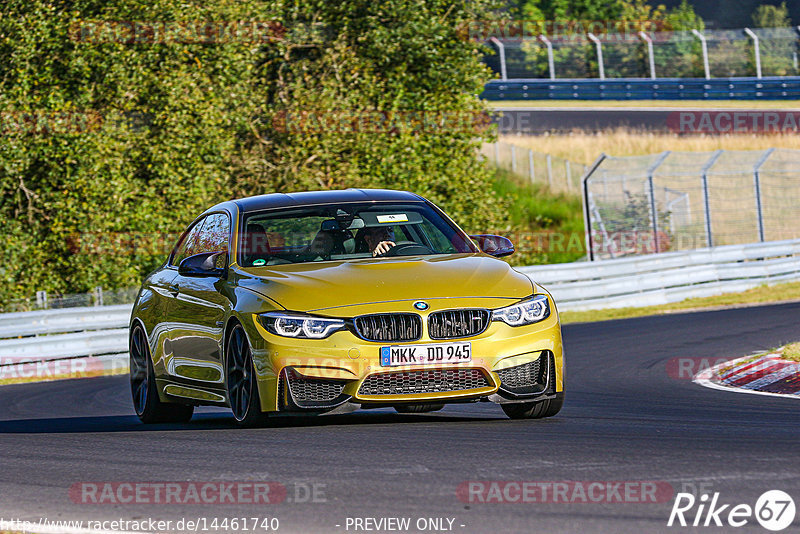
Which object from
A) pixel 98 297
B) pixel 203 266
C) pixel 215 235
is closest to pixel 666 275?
pixel 98 297

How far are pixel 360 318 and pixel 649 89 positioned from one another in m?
47.3

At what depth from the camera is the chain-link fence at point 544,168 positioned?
42.1 m

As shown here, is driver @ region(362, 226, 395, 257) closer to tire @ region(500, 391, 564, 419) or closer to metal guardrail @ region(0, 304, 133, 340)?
tire @ region(500, 391, 564, 419)

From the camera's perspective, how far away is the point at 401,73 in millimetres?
29016

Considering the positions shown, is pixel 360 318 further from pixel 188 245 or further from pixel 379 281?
pixel 188 245

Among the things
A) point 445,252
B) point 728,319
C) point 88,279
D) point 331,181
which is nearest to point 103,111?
point 88,279

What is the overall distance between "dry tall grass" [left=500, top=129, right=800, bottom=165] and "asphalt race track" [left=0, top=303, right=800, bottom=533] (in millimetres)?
34068

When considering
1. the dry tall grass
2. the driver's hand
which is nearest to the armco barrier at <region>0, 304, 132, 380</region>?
the driver's hand

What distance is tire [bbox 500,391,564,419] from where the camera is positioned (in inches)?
351

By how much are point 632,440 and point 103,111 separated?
19.2 metres

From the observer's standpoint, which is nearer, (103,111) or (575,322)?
(575,322)

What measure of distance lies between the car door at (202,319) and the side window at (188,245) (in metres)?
0.28

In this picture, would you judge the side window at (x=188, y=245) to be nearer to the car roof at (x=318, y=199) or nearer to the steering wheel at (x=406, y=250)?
the car roof at (x=318, y=199)

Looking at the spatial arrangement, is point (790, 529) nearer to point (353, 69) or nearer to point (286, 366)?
point (286, 366)
